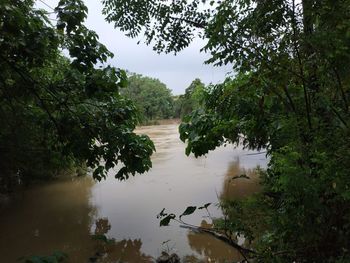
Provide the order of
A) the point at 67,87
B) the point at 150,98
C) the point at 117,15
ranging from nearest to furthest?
the point at 67,87 < the point at 117,15 < the point at 150,98

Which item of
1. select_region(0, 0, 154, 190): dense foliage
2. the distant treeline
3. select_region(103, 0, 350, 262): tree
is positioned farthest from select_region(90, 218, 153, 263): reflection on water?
the distant treeline

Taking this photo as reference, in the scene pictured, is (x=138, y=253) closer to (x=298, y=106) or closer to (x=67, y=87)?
(x=67, y=87)

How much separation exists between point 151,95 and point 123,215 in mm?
33238

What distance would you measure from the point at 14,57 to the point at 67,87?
630mm

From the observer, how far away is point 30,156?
7406mm

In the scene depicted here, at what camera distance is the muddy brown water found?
5617 mm

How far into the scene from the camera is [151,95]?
40219 millimetres

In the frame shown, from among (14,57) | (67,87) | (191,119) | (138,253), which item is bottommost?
(138,253)

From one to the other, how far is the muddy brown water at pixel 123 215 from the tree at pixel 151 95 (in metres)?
27.3

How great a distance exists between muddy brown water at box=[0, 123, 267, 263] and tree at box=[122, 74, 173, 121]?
2731 centimetres

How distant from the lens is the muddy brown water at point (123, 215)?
5.62 meters

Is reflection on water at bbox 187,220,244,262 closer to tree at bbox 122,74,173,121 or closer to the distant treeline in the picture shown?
the distant treeline

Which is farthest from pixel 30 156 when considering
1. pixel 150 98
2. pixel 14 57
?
pixel 150 98

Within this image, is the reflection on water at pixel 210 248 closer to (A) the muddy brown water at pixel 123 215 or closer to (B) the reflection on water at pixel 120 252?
(A) the muddy brown water at pixel 123 215
